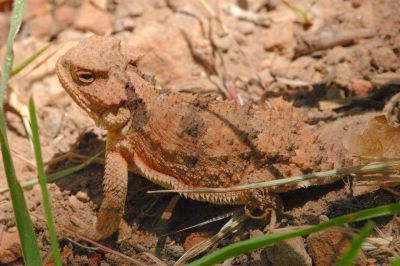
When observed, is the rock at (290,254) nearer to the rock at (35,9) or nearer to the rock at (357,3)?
the rock at (357,3)

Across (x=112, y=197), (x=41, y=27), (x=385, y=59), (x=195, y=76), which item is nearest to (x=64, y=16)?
(x=41, y=27)

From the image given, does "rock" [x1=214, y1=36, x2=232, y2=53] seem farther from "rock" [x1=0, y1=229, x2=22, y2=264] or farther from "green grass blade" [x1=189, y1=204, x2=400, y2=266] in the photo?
"green grass blade" [x1=189, y1=204, x2=400, y2=266]

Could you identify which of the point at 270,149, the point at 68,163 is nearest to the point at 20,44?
the point at 68,163

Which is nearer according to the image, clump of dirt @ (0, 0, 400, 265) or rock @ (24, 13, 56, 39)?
clump of dirt @ (0, 0, 400, 265)

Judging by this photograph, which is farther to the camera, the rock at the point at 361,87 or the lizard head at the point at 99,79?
the rock at the point at 361,87

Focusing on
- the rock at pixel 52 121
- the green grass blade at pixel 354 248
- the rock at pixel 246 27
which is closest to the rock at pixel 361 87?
the rock at pixel 246 27

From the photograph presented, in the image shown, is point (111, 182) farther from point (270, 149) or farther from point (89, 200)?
point (270, 149)

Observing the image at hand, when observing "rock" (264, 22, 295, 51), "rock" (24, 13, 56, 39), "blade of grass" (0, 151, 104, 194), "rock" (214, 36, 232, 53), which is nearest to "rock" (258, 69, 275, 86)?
"rock" (264, 22, 295, 51)
